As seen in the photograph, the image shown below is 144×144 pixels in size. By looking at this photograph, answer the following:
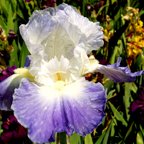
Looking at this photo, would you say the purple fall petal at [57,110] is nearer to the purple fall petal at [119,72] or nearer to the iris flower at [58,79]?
the iris flower at [58,79]

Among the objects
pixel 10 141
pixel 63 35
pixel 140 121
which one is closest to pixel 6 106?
pixel 63 35

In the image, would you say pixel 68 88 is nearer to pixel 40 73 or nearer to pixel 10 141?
pixel 40 73

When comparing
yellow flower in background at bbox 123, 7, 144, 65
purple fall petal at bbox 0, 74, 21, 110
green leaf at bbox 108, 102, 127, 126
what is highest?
purple fall petal at bbox 0, 74, 21, 110

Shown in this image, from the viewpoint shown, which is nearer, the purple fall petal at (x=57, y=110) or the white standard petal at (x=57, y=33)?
the purple fall petal at (x=57, y=110)

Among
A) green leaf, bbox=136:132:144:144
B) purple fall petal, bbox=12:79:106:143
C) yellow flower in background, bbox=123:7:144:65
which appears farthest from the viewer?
yellow flower in background, bbox=123:7:144:65

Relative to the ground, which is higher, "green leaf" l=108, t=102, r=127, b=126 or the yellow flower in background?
the yellow flower in background

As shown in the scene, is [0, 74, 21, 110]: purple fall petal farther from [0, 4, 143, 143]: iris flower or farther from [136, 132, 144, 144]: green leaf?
[136, 132, 144, 144]: green leaf

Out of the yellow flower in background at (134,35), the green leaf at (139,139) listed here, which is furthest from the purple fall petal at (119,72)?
the yellow flower in background at (134,35)

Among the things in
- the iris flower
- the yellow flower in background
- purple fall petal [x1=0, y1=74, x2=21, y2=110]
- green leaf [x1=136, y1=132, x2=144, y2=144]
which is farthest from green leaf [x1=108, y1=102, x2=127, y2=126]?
purple fall petal [x1=0, y1=74, x2=21, y2=110]

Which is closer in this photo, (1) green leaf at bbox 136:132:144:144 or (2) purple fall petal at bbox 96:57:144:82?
(2) purple fall petal at bbox 96:57:144:82
